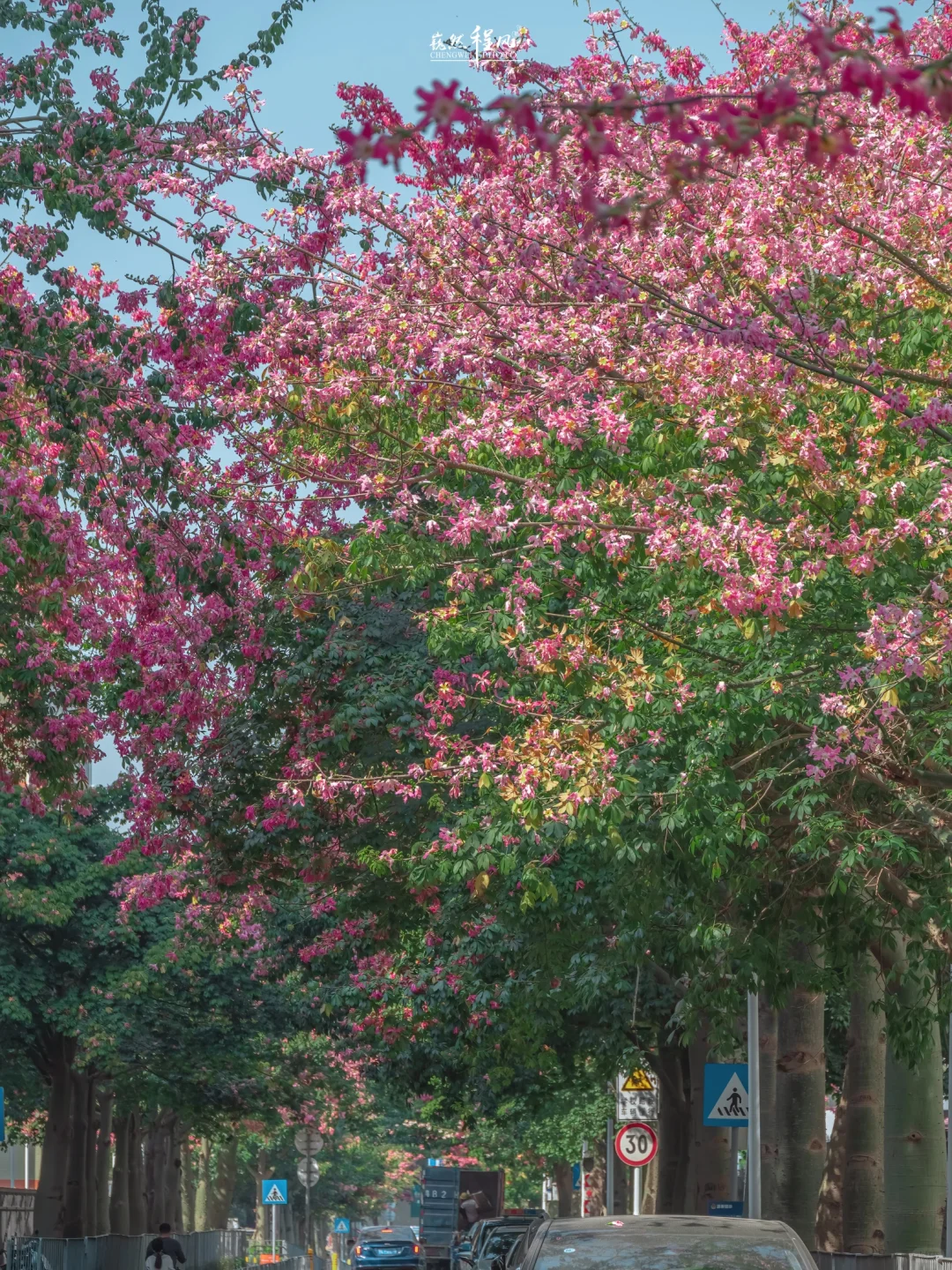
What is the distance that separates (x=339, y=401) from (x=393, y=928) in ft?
37.6

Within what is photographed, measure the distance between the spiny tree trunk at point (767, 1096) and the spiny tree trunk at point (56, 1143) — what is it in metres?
17.9

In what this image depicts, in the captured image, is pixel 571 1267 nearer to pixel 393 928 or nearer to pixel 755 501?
pixel 755 501

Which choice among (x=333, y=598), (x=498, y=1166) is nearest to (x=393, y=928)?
(x=333, y=598)

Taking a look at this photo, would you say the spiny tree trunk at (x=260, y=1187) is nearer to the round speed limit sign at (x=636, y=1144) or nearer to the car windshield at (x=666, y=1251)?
the round speed limit sign at (x=636, y=1144)

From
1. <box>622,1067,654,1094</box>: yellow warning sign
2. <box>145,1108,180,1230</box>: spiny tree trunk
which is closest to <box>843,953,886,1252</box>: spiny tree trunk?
<box>622,1067,654,1094</box>: yellow warning sign

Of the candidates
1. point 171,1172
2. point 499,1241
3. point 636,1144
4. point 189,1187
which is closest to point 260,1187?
point 189,1187

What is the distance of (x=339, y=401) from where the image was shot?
49.3 feet

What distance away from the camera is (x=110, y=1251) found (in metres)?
32.7

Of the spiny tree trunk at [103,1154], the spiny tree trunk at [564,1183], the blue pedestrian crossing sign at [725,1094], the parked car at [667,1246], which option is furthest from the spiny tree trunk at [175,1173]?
the parked car at [667,1246]

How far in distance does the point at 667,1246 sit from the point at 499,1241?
2551 cm

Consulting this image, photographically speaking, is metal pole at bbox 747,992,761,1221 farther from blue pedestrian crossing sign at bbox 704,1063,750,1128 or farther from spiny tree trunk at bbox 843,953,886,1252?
spiny tree trunk at bbox 843,953,886,1252

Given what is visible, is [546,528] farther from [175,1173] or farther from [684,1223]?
[175,1173]

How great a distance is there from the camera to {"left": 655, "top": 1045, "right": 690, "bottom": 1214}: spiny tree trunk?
3103 centimetres

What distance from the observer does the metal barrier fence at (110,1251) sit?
80.1 feet
